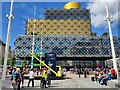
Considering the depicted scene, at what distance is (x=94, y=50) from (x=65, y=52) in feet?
40.1

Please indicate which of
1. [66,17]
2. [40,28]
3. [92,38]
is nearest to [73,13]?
[66,17]

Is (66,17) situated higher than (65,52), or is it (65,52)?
(66,17)

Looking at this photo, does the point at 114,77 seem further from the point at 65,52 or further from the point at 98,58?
the point at 98,58

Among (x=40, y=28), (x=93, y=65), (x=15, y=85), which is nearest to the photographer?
(x=15, y=85)

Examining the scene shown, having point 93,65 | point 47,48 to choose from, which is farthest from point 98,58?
point 47,48

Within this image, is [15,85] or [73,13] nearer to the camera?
[15,85]

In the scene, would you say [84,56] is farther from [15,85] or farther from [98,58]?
[15,85]

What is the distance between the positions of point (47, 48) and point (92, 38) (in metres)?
19.7

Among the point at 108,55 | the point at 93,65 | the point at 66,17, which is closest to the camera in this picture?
the point at 108,55

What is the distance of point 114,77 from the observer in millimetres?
23734

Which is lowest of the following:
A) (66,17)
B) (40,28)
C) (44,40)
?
(44,40)

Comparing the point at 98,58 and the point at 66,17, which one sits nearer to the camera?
the point at 98,58

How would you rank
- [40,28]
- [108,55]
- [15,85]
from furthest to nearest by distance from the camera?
[40,28], [108,55], [15,85]

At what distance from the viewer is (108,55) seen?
3531 inches
